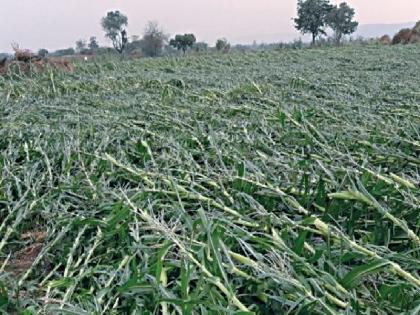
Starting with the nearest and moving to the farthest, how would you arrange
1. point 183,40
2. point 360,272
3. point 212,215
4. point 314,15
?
point 360,272, point 212,215, point 183,40, point 314,15

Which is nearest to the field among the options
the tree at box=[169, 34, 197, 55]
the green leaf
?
the green leaf

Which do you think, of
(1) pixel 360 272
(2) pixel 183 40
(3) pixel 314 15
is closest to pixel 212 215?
(1) pixel 360 272

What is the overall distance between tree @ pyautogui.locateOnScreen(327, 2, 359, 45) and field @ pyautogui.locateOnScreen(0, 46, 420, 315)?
29.6 metres

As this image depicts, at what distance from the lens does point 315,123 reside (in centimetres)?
272

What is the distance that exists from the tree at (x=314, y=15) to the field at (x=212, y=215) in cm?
2923

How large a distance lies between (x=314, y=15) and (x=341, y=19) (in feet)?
5.79

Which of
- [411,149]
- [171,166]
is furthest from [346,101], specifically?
[171,166]

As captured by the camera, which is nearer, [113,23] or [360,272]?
[360,272]

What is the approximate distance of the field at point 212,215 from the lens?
1.11 meters

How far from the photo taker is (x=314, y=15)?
30.5 m

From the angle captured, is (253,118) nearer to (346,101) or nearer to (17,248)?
(346,101)

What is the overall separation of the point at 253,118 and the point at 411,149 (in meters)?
1.01

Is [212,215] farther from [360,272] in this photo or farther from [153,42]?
[153,42]

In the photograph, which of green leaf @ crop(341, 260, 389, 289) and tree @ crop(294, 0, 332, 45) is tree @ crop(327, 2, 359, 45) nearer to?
tree @ crop(294, 0, 332, 45)
